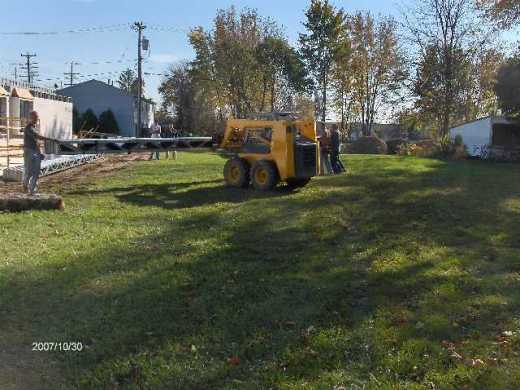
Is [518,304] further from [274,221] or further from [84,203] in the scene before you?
[84,203]

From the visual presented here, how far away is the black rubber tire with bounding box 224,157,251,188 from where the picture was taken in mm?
14664

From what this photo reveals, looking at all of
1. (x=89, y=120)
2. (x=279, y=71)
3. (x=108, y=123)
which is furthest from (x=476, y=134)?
(x=89, y=120)

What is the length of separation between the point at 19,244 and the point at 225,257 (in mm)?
2610

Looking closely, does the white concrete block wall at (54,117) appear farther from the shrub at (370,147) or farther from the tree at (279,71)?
the shrub at (370,147)

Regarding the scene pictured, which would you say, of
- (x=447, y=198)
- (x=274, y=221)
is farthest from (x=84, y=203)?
(x=447, y=198)

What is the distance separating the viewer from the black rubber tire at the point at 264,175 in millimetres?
13922

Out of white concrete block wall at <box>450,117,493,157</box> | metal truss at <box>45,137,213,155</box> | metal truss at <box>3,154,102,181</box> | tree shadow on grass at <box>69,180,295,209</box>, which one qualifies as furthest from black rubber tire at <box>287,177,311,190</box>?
white concrete block wall at <box>450,117,493,157</box>

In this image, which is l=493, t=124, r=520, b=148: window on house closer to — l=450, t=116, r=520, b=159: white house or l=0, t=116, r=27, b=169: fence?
l=450, t=116, r=520, b=159: white house

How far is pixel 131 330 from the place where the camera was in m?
5.05

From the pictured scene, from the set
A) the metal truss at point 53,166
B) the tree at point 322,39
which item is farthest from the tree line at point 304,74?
the metal truss at point 53,166

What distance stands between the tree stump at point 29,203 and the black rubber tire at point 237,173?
509 cm

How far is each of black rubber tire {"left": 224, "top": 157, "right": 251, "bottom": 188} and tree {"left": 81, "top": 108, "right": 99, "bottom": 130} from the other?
39.2m

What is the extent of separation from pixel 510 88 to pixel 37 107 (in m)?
27.6

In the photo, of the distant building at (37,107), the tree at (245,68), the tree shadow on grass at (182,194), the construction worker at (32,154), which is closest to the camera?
the construction worker at (32,154)
